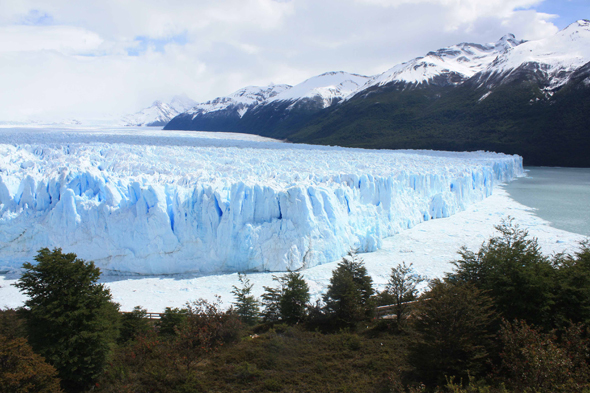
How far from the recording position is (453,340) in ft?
19.1

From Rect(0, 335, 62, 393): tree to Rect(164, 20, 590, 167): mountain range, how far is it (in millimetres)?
52483

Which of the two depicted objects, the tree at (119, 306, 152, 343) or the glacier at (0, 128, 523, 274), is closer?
the tree at (119, 306, 152, 343)

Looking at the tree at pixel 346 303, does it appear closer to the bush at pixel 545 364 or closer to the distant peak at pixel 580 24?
the bush at pixel 545 364

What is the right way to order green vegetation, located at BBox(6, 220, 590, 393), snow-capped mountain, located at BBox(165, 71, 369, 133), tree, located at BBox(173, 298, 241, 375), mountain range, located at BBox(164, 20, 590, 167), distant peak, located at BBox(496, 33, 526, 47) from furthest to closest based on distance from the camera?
snow-capped mountain, located at BBox(165, 71, 369, 133), distant peak, located at BBox(496, 33, 526, 47), mountain range, located at BBox(164, 20, 590, 167), tree, located at BBox(173, 298, 241, 375), green vegetation, located at BBox(6, 220, 590, 393)

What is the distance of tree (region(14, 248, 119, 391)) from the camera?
20.0 ft

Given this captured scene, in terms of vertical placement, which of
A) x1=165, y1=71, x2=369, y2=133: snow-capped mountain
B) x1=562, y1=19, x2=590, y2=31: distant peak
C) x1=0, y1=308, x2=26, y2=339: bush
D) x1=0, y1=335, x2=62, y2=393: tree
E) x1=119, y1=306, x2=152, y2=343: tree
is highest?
x1=562, y1=19, x2=590, y2=31: distant peak

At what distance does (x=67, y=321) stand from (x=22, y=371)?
1215mm

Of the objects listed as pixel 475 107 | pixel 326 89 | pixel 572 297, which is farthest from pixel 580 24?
pixel 572 297

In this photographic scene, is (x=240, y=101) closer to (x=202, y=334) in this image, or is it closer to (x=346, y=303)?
(x=346, y=303)

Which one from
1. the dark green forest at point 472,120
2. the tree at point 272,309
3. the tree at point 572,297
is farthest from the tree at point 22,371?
the dark green forest at point 472,120

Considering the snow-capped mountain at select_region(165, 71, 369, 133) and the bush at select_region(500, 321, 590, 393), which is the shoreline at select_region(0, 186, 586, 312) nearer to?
the bush at select_region(500, 321, 590, 393)

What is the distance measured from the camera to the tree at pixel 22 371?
16.0 feet

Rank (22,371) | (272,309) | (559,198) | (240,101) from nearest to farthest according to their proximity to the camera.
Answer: (22,371) < (272,309) < (559,198) < (240,101)

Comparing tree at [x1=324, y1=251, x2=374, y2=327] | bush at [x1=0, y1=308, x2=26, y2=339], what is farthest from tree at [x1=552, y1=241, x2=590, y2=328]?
bush at [x1=0, y1=308, x2=26, y2=339]
